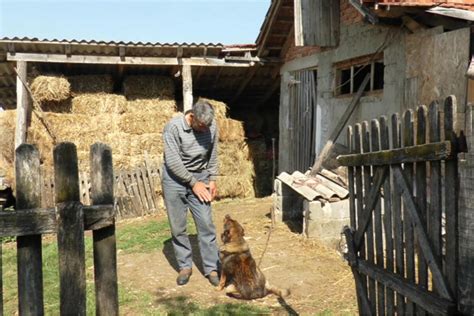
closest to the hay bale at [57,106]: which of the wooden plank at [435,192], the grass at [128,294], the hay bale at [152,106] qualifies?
the hay bale at [152,106]

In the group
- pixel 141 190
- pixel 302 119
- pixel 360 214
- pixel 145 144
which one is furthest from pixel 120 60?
pixel 360 214

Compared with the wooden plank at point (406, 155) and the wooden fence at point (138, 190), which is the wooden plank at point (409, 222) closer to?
the wooden plank at point (406, 155)

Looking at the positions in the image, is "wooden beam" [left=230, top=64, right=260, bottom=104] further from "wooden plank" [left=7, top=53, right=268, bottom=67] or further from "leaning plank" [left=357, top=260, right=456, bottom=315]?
"leaning plank" [left=357, top=260, right=456, bottom=315]

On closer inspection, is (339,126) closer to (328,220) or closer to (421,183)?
(328,220)

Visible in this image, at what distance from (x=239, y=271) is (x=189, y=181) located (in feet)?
3.66

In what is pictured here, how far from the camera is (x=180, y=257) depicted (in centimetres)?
541

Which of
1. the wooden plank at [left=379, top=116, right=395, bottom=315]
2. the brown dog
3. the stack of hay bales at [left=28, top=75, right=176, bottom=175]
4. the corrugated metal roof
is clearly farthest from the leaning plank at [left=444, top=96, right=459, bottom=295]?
the stack of hay bales at [left=28, top=75, right=176, bottom=175]

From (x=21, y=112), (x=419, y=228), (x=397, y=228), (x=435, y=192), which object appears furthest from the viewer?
(x=21, y=112)

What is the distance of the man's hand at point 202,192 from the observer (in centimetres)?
512

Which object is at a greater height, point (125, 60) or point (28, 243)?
point (125, 60)

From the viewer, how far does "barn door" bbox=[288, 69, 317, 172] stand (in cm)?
1012

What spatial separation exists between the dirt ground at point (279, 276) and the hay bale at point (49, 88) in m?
4.61

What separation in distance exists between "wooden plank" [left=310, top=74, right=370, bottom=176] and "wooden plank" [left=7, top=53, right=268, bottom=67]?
3.39 metres

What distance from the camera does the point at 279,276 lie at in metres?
5.76
